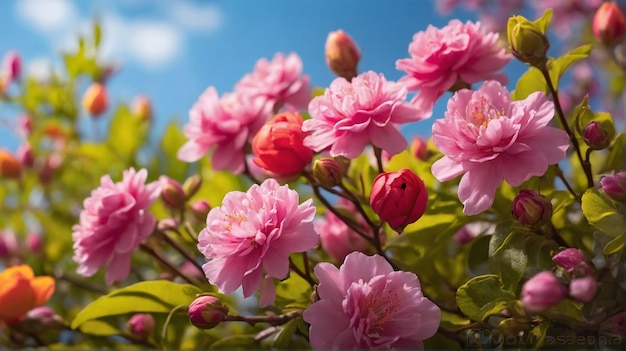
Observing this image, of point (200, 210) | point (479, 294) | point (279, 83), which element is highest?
point (279, 83)

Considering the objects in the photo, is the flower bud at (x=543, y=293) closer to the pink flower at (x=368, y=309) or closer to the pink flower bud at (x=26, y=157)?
the pink flower at (x=368, y=309)

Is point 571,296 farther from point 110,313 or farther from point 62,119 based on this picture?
point 62,119

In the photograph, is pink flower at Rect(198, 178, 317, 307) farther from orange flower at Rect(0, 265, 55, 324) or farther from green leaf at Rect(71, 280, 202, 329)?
orange flower at Rect(0, 265, 55, 324)

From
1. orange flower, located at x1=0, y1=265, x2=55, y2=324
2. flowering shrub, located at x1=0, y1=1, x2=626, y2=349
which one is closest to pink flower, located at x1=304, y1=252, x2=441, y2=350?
flowering shrub, located at x1=0, y1=1, x2=626, y2=349

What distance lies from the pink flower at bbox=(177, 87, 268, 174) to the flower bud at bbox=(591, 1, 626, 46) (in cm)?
34

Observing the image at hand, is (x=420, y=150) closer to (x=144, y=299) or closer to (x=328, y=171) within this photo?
(x=328, y=171)

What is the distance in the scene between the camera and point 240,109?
60 centimetres

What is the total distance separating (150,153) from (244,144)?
1.50ft

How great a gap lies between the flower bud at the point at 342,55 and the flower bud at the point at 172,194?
0.19 metres

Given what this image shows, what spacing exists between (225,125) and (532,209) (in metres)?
0.30

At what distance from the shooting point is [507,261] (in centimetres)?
46

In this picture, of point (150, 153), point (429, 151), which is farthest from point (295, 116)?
point (150, 153)

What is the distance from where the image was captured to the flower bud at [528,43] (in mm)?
489

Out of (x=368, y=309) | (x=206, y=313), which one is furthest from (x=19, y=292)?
(x=368, y=309)
